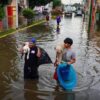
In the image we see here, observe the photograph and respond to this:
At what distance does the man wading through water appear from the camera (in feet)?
33.3

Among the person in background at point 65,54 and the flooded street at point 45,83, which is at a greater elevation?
the person in background at point 65,54

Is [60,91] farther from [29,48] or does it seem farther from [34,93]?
[29,48]

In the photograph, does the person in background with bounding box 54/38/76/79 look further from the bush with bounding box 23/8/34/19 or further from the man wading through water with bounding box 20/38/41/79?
the bush with bounding box 23/8/34/19

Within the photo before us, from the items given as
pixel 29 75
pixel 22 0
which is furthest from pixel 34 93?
pixel 22 0

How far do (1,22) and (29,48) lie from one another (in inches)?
804

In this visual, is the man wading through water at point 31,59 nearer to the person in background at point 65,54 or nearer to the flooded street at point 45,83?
the flooded street at point 45,83

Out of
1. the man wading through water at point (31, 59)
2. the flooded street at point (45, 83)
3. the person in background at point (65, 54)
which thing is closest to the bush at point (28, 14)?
the flooded street at point (45, 83)

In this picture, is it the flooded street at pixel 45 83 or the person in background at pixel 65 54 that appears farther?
the flooded street at pixel 45 83

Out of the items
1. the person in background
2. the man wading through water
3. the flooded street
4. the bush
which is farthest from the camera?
the bush

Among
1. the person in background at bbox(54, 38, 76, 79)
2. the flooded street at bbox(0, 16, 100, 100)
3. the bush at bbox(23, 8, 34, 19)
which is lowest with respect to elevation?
the flooded street at bbox(0, 16, 100, 100)

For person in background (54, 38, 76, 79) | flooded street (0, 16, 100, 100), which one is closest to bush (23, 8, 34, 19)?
flooded street (0, 16, 100, 100)

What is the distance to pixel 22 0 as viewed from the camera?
184 feet

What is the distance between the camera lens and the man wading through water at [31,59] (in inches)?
400

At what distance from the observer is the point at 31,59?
10.3 m
